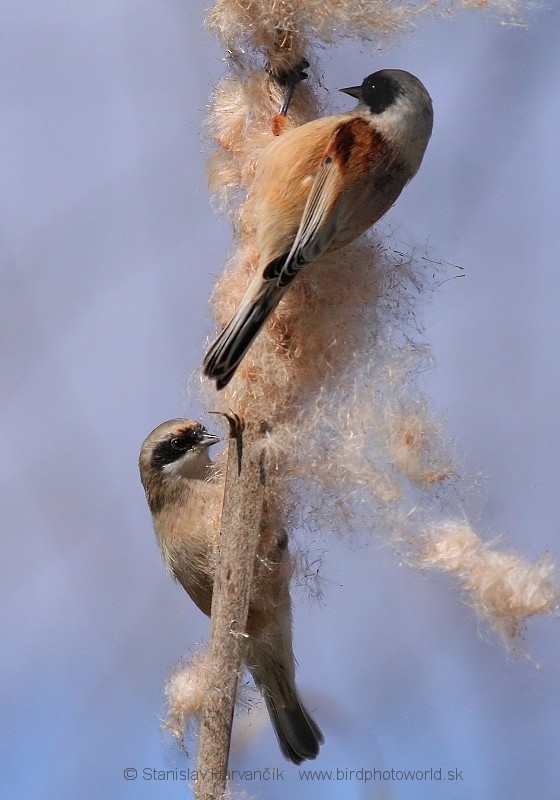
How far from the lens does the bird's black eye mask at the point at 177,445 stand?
6.58 ft

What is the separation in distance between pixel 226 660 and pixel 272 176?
833 millimetres

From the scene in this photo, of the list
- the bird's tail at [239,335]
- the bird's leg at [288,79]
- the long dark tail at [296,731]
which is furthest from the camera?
the long dark tail at [296,731]

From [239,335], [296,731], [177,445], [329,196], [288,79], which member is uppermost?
[288,79]

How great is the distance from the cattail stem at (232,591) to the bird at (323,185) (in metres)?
0.19

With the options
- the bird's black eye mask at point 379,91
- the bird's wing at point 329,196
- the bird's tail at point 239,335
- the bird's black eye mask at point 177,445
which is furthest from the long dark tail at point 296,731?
the bird's black eye mask at point 379,91

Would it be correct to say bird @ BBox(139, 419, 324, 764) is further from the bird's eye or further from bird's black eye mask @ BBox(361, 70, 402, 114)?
bird's black eye mask @ BBox(361, 70, 402, 114)

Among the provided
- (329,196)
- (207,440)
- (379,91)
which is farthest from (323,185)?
(207,440)

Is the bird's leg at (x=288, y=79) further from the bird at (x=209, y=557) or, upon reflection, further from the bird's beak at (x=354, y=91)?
the bird at (x=209, y=557)

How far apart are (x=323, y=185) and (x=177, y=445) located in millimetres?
700

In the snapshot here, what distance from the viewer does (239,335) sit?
1496 mm

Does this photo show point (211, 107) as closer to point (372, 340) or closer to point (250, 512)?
point (372, 340)

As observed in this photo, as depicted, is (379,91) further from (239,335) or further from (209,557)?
(209,557)

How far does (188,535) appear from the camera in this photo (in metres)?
1.90

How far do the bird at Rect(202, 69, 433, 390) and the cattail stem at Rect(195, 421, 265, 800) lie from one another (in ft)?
0.61
